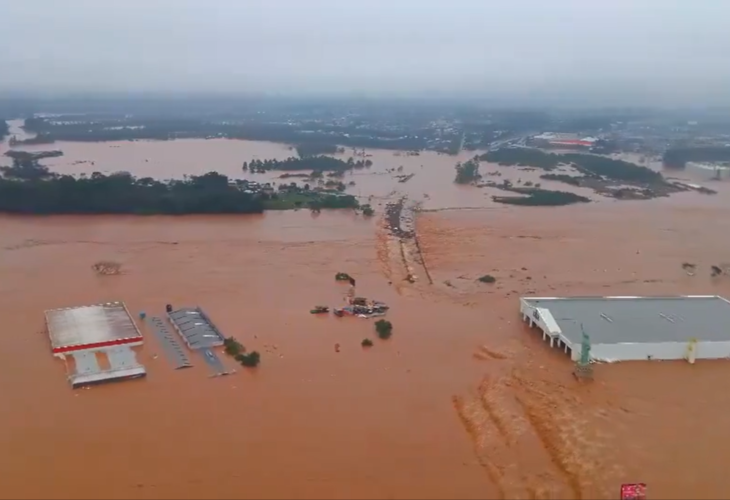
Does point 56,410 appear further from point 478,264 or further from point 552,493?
point 478,264

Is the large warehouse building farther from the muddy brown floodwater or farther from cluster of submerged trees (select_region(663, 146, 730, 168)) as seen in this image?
cluster of submerged trees (select_region(663, 146, 730, 168))

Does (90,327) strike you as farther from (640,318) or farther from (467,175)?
(467,175)

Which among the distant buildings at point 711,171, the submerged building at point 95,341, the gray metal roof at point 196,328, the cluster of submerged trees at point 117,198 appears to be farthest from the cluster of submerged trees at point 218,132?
the submerged building at point 95,341

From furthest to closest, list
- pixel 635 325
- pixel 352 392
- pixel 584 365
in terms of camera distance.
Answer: pixel 635 325 → pixel 584 365 → pixel 352 392

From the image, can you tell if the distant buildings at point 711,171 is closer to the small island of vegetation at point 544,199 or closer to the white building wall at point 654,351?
the small island of vegetation at point 544,199

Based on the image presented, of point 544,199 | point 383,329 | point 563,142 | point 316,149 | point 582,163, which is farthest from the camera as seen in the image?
point 563,142

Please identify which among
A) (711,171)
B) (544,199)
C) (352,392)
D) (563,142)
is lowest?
(352,392)

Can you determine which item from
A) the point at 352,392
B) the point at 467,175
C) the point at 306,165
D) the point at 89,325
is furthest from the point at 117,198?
the point at 352,392
